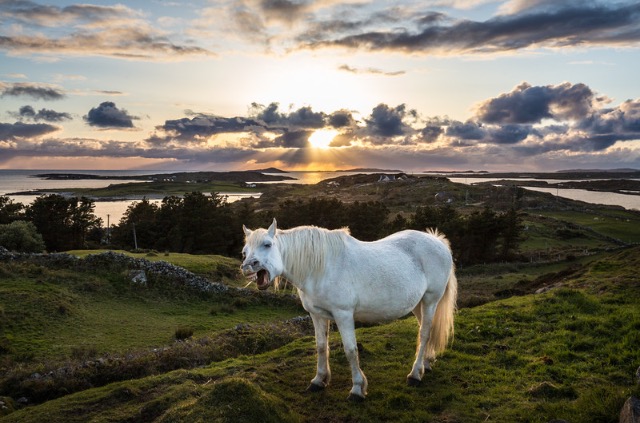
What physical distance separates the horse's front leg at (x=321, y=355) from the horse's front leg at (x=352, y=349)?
511 mm

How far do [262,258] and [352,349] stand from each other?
2.27 m

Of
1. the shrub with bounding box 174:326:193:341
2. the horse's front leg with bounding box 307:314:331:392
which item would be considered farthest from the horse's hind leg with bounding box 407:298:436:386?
the shrub with bounding box 174:326:193:341

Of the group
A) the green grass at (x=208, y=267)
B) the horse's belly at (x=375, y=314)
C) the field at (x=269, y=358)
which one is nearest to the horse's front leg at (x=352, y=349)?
the field at (x=269, y=358)

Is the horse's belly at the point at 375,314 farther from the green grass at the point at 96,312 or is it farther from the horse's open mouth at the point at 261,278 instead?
the green grass at the point at 96,312

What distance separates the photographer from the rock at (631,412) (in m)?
4.46

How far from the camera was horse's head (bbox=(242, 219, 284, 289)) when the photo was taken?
5879mm

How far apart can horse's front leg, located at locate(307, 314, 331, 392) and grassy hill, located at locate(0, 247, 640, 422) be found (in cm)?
19

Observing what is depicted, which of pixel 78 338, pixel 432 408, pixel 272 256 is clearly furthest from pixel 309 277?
pixel 78 338

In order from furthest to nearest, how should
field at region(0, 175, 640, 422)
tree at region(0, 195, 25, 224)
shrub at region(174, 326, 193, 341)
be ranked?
tree at region(0, 195, 25, 224), shrub at region(174, 326, 193, 341), field at region(0, 175, 640, 422)

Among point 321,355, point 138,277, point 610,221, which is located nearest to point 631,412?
point 321,355

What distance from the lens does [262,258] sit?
19.5ft

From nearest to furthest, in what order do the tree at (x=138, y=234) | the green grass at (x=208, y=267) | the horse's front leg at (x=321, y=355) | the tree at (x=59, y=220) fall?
the horse's front leg at (x=321, y=355) → the green grass at (x=208, y=267) → the tree at (x=59, y=220) → the tree at (x=138, y=234)

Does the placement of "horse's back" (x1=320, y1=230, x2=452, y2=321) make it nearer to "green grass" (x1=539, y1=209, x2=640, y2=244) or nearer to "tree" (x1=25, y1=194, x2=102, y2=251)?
"tree" (x1=25, y1=194, x2=102, y2=251)

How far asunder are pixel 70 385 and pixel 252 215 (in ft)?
151
